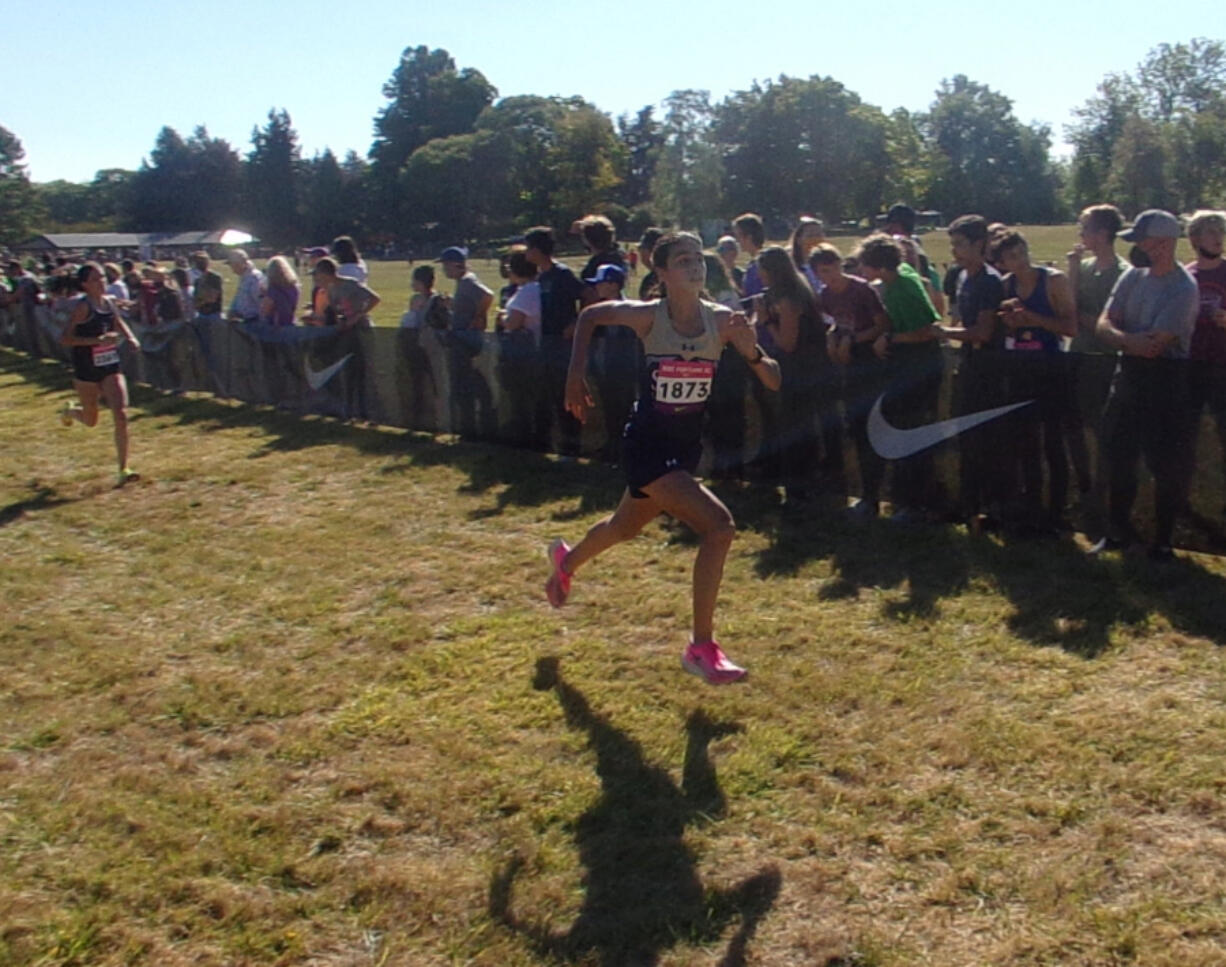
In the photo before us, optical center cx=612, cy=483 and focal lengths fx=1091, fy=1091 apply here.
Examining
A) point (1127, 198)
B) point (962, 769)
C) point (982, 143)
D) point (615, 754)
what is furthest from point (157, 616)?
point (982, 143)

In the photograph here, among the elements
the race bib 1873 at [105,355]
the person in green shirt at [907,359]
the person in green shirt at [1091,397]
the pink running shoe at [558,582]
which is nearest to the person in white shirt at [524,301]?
the person in green shirt at [907,359]

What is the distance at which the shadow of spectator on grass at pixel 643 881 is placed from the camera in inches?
120

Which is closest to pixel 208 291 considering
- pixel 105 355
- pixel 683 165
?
pixel 105 355

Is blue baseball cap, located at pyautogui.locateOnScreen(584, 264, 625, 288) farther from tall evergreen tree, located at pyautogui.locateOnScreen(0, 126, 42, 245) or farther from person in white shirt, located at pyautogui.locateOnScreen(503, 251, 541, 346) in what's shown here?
tall evergreen tree, located at pyautogui.locateOnScreen(0, 126, 42, 245)

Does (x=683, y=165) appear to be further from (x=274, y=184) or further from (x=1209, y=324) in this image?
(x=1209, y=324)

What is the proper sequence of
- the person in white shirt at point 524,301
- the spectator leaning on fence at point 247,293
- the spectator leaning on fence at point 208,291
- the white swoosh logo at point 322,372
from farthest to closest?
the spectator leaning on fence at point 208,291 < the spectator leaning on fence at point 247,293 < the white swoosh logo at point 322,372 < the person in white shirt at point 524,301

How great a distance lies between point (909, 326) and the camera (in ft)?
22.7

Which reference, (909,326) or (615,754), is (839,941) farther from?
(909,326)

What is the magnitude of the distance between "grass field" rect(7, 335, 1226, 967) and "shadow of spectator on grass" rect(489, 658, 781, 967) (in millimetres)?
11

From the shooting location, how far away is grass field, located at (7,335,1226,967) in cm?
312

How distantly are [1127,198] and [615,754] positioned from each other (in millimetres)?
62851

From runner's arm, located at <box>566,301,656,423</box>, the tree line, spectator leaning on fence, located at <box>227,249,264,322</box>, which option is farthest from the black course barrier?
the tree line

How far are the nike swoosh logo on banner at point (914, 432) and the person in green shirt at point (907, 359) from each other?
44mm

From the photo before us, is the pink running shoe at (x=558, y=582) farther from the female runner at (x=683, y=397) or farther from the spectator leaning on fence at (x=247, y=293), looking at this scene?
the spectator leaning on fence at (x=247, y=293)
